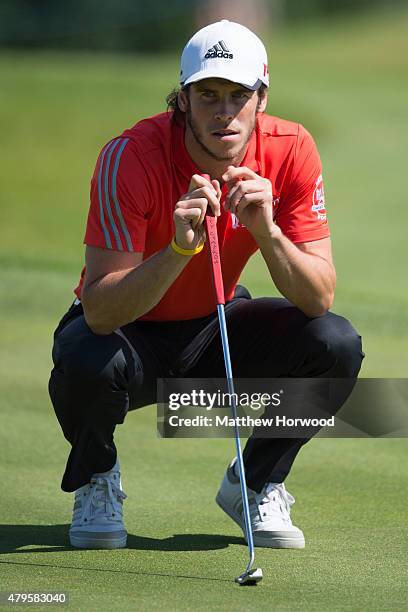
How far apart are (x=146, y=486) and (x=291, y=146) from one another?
1364mm

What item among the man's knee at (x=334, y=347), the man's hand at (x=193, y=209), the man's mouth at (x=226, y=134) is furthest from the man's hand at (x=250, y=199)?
the man's knee at (x=334, y=347)

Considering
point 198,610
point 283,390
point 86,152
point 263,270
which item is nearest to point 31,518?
point 283,390

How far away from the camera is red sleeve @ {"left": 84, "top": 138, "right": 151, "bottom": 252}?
157 inches

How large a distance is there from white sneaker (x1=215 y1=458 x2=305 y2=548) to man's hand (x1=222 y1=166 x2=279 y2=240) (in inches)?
34.3

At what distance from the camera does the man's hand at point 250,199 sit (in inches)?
151

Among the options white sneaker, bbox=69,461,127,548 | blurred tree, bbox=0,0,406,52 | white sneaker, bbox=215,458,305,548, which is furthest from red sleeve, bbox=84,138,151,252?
blurred tree, bbox=0,0,406,52

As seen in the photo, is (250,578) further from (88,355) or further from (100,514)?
(88,355)

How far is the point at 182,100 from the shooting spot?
420 centimetres

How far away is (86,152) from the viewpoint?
48.9ft

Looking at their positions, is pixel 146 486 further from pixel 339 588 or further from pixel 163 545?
pixel 339 588

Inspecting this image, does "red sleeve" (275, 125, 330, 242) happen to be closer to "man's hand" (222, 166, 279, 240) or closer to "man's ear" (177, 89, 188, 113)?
"man's hand" (222, 166, 279, 240)

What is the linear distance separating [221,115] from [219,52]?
198mm

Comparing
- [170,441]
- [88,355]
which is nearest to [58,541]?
[88,355]

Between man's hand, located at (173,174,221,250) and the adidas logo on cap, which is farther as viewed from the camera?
the adidas logo on cap
